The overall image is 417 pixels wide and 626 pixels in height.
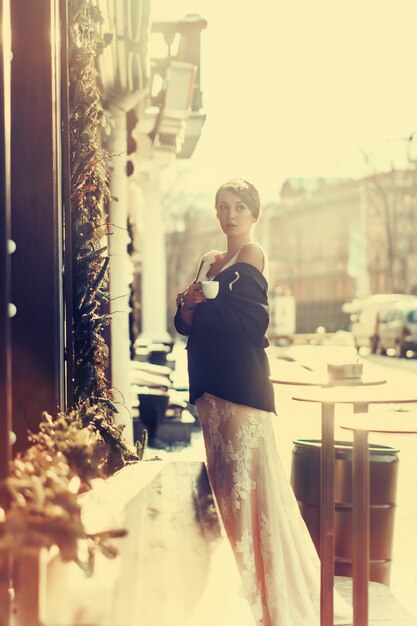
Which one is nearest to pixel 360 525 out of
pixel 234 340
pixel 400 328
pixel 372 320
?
pixel 234 340

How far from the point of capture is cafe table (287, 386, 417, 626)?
3.93 m

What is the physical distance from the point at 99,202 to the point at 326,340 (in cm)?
4616

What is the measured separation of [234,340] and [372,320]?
2892cm

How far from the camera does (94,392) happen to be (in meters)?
3.95

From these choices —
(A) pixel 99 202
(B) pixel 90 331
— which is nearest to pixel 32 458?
(B) pixel 90 331

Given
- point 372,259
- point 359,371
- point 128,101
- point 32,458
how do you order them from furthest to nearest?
point 372,259 → point 128,101 → point 359,371 → point 32,458

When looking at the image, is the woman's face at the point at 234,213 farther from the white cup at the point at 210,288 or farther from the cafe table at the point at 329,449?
the cafe table at the point at 329,449

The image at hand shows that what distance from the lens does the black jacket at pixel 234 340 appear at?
12.9 feet

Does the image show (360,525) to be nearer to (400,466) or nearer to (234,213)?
(234,213)

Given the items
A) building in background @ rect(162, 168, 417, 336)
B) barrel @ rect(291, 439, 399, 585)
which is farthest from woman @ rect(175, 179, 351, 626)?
building in background @ rect(162, 168, 417, 336)

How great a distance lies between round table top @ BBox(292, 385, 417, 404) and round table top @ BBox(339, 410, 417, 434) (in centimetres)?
13

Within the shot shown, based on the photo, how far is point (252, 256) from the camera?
13.2 feet

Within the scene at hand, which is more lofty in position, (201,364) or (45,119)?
(45,119)

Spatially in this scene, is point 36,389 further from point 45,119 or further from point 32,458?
point 32,458
